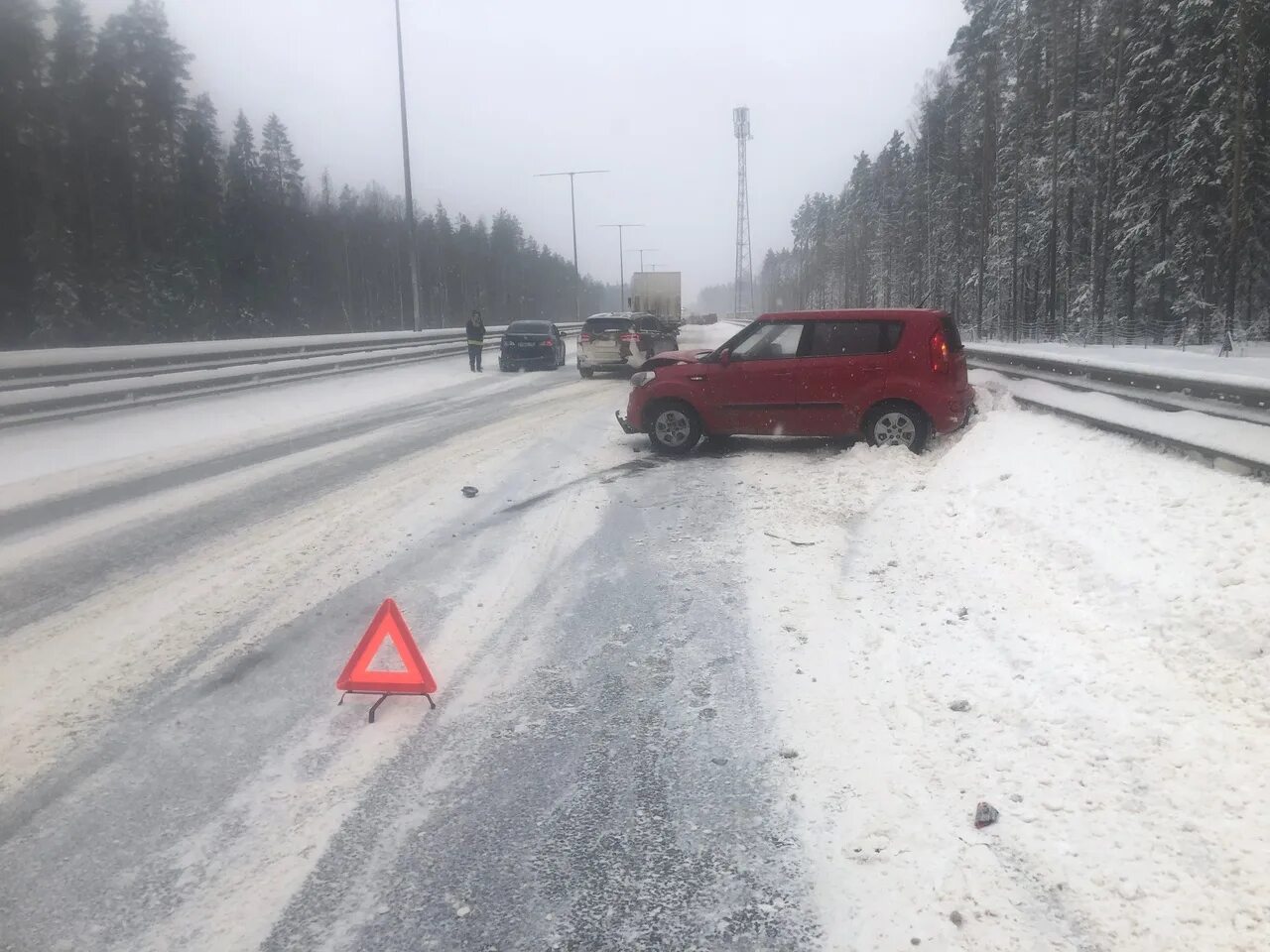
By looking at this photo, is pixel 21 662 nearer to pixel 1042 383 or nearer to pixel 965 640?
pixel 965 640

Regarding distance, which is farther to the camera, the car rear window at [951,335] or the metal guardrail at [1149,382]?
the car rear window at [951,335]

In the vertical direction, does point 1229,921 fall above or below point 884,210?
below

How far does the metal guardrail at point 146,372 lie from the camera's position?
541 inches

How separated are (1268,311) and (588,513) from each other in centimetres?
3861

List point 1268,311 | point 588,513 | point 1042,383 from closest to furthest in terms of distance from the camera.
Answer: point 588,513
point 1042,383
point 1268,311

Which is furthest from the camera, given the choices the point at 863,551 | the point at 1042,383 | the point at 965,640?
the point at 1042,383

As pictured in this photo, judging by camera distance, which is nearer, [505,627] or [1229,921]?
[1229,921]

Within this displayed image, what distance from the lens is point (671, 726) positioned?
3941 mm

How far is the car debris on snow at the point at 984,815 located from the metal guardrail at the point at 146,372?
14.6m

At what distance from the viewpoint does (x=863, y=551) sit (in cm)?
645

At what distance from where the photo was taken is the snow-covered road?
2.70 metres

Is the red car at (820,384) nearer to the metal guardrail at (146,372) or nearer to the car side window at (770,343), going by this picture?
the car side window at (770,343)

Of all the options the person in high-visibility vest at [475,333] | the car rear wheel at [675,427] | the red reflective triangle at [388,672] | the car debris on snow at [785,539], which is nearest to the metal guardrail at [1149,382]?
the car debris on snow at [785,539]

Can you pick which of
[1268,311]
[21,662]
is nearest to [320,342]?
[21,662]
